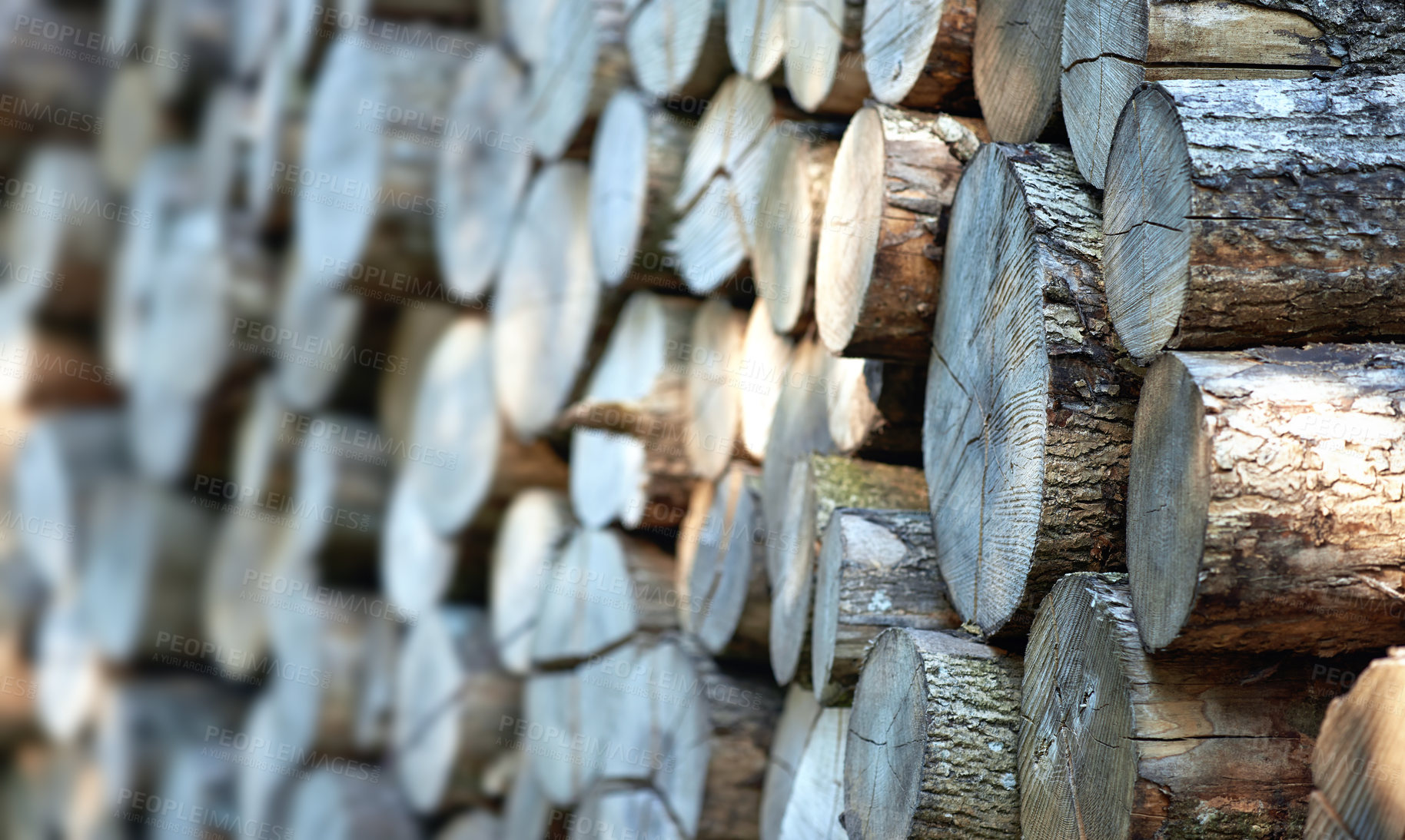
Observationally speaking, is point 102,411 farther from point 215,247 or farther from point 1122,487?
point 1122,487

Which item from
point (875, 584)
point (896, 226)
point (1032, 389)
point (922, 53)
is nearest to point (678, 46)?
point (922, 53)

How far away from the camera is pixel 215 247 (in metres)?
4.10

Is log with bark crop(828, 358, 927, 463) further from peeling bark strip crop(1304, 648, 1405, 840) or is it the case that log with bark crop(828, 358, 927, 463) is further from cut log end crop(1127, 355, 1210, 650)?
peeling bark strip crop(1304, 648, 1405, 840)

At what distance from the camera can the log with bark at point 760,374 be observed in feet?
6.33

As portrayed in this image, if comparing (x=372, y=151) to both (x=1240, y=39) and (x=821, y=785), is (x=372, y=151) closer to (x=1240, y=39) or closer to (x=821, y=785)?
(x=821, y=785)

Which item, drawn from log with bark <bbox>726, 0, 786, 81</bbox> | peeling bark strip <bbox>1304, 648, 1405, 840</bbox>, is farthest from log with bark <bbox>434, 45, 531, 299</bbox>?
peeling bark strip <bbox>1304, 648, 1405, 840</bbox>

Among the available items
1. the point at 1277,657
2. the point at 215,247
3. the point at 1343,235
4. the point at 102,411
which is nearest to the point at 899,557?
the point at 1277,657

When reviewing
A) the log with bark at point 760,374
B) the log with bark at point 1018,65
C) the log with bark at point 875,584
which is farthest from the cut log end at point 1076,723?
the log with bark at point 760,374

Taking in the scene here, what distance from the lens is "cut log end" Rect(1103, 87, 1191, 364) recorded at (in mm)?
1025

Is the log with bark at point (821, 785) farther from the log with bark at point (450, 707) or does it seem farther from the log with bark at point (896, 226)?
the log with bark at point (450, 707)

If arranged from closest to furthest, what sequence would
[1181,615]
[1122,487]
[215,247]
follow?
1. [1181,615]
2. [1122,487]
3. [215,247]

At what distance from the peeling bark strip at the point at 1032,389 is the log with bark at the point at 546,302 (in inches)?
47.4

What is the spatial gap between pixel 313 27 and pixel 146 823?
2.67 metres

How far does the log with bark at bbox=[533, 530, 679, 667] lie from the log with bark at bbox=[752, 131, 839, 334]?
2.12 feet
